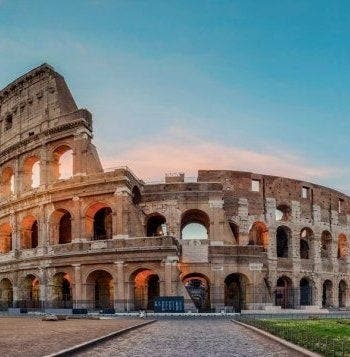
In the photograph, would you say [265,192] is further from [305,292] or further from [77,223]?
[77,223]

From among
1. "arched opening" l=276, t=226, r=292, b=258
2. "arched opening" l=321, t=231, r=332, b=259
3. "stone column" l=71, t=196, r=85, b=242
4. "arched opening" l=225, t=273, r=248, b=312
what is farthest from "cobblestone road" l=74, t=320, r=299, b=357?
"arched opening" l=321, t=231, r=332, b=259

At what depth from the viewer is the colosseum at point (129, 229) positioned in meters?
35.0

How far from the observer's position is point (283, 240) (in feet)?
146

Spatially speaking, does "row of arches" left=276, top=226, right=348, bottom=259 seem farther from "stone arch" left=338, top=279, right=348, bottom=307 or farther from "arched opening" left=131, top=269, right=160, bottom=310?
"arched opening" left=131, top=269, right=160, bottom=310

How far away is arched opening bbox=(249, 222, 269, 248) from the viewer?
4197cm

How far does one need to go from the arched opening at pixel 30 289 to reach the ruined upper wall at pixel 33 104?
439 inches

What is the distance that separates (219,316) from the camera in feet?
97.5

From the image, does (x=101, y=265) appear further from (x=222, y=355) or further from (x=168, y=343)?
(x=222, y=355)

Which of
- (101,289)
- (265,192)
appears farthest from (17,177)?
(265,192)

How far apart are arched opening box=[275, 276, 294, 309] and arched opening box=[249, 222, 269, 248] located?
333cm

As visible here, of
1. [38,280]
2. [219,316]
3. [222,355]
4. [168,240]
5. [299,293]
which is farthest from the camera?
[299,293]

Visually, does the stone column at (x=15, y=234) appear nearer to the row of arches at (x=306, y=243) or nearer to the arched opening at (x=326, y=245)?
the row of arches at (x=306, y=243)

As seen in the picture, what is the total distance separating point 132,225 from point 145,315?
719cm

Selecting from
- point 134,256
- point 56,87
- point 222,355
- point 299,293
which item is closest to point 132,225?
point 134,256
